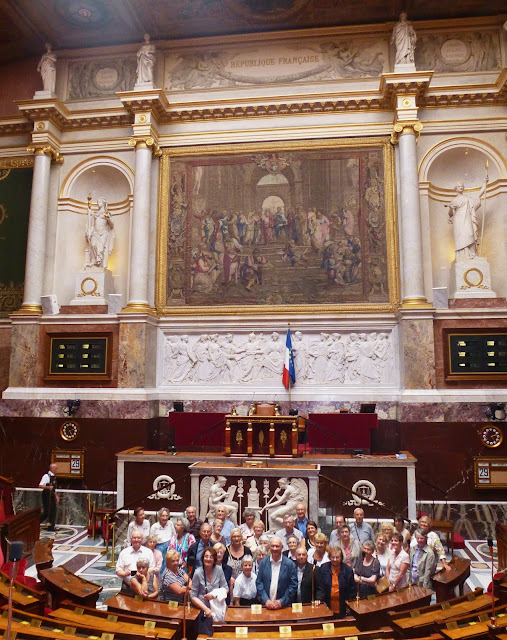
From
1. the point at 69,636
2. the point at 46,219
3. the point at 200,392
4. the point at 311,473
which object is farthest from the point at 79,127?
the point at 69,636

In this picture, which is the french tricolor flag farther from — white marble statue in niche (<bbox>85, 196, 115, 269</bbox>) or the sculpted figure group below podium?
white marble statue in niche (<bbox>85, 196, 115, 269</bbox>)

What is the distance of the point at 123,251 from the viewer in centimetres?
1570

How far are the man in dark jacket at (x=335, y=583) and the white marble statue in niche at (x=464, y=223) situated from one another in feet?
31.3

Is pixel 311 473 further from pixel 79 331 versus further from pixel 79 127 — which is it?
pixel 79 127

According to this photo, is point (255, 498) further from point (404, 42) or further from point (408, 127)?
point (404, 42)

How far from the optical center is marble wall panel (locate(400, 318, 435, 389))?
12.9 metres

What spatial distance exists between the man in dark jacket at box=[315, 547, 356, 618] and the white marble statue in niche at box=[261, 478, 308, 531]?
3.89m

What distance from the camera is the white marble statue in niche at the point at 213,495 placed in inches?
417

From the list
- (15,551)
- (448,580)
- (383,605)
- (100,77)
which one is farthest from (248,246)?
(15,551)

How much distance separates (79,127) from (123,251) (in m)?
3.82

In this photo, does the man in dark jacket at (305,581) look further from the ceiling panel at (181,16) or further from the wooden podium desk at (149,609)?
the ceiling panel at (181,16)

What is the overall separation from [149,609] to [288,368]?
830 cm

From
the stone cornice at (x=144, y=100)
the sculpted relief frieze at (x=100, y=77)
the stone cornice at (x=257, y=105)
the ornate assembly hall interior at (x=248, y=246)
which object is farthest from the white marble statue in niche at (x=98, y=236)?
the sculpted relief frieze at (x=100, y=77)

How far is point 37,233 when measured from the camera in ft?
49.1
